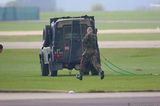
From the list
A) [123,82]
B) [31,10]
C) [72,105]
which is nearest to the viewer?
[72,105]

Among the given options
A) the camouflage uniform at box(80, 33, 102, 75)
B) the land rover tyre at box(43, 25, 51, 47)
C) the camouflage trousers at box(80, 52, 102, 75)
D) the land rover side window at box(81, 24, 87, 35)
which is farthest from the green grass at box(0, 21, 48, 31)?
the camouflage uniform at box(80, 33, 102, 75)

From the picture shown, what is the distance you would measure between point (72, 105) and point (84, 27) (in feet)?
36.8

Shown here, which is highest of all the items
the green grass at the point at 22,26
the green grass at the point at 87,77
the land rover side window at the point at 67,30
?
the land rover side window at the point at 67,30

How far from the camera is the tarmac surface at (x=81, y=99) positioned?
16531 mm

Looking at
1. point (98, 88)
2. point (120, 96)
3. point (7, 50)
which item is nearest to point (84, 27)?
point (98, 88)

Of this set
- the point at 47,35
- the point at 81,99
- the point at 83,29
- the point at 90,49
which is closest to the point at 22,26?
the point at 47,35

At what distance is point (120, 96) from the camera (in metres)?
18.5

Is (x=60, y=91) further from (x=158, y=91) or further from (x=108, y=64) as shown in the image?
(x=108, y=64)

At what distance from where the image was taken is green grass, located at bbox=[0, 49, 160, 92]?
21.6 metres

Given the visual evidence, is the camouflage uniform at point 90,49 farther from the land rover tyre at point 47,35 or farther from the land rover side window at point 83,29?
the land rover tyre at point 47,35

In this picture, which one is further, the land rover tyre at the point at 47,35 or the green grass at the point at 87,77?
the land rover tyre at the point at 47,35

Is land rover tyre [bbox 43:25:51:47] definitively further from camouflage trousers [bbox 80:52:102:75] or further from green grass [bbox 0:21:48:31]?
green grass [bbox 0:21:48:31]

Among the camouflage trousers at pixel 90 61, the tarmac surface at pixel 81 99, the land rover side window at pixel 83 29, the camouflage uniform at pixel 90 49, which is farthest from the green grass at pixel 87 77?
the land rover side window at pixel 83 29

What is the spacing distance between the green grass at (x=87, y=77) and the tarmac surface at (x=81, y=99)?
4.14ft
